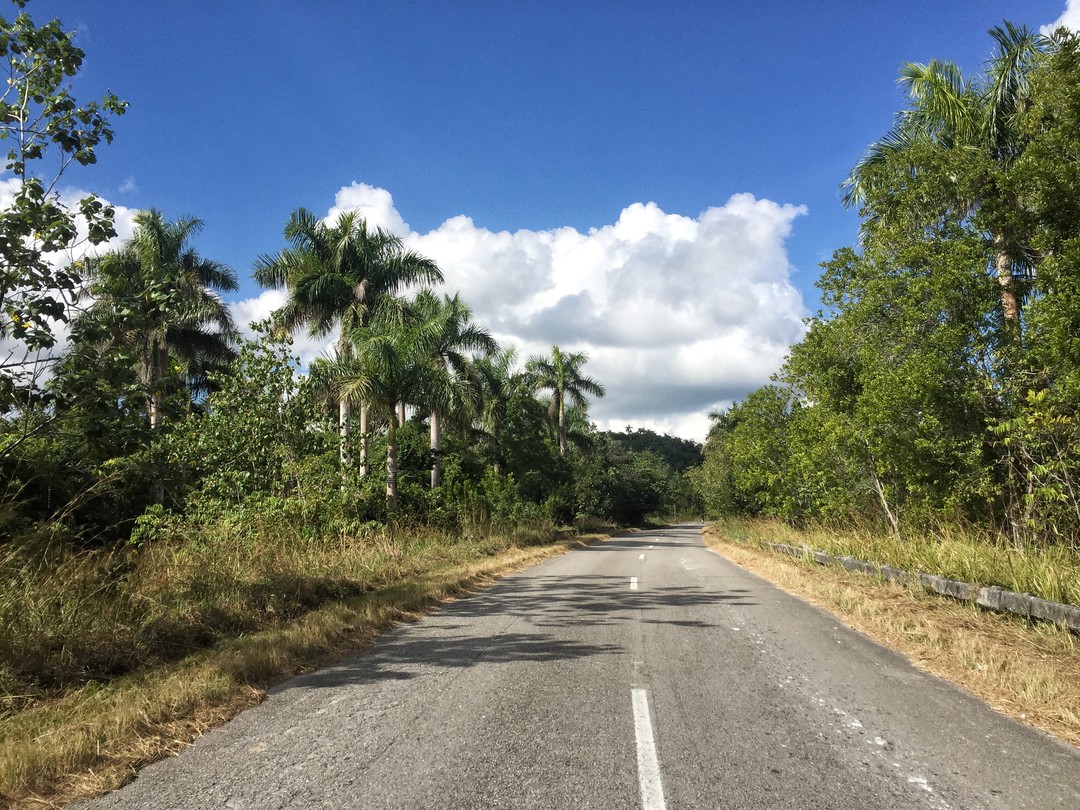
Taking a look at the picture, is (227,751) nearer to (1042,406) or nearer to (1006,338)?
(1042,406)

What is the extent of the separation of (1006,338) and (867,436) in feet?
10.8

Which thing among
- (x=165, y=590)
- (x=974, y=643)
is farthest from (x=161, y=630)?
(x=974, y=643)

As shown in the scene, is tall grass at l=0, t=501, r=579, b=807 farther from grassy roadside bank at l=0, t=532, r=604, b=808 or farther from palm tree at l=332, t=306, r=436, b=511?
palm tree at l=332, t=306, r=436, b=511

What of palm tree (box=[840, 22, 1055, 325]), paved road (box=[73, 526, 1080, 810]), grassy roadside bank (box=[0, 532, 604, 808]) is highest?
palm tree (box=[840, 22, 1055, 325])

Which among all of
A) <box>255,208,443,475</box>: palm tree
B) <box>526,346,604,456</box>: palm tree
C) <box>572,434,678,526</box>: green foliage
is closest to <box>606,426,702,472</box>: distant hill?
<box>572,434,678,526</box>: green foliage

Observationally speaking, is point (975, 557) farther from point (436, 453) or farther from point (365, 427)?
point (436, 453)

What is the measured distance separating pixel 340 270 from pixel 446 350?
6697 millimetres

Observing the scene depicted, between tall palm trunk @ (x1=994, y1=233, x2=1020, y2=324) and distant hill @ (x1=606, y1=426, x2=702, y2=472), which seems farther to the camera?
distant hill @ (x1=606, y1=426, x2=702, y2=472)

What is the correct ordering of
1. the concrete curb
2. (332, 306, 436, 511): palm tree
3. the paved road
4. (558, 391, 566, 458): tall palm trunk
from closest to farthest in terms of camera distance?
the paved road < the concrete curb < (332, 306, 436, 511): palm tree < (558, 391, 566, 458): tall palm trunk

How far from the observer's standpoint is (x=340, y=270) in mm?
24281

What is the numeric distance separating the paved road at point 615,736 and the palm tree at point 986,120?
28.5 ft

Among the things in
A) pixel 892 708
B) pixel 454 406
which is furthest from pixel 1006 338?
pixel 454 406

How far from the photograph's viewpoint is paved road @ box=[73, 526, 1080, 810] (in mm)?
3779

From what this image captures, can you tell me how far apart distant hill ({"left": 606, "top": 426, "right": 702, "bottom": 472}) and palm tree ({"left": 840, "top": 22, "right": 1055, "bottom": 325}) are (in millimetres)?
128237
